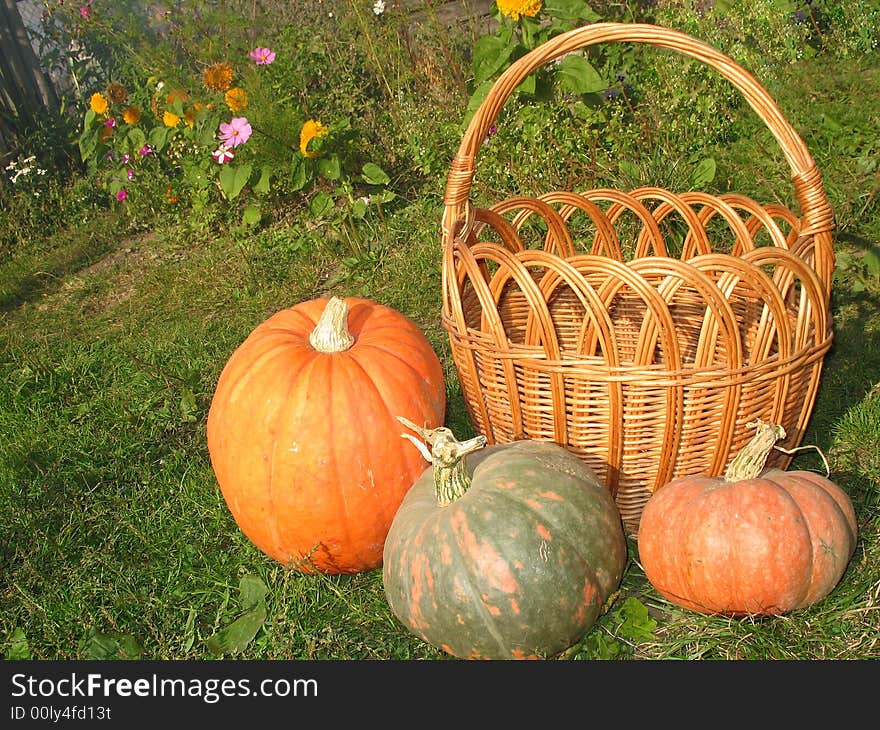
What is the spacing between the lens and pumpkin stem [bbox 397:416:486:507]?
1.85 metres

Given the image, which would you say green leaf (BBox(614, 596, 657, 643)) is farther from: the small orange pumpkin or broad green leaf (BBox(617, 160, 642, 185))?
broad green leaf (BBox(617, 160, 642, 185))

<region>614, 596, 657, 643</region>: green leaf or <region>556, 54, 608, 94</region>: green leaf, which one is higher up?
<region>556, 54, 608, 94</region>: green leaf

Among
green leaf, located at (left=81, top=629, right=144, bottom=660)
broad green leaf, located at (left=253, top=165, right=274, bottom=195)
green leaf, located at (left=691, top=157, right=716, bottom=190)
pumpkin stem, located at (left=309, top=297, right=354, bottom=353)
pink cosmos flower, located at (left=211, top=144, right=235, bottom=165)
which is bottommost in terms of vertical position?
green leaf, located at (left=81, top=629, right=144, bottom=660)

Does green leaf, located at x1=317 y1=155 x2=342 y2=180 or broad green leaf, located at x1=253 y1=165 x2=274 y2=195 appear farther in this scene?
broad green leaf, located at x1=253 y1=165 x2=274 y2=195

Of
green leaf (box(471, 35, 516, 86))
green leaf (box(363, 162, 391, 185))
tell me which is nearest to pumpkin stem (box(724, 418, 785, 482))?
green leaf (box(471, 35, 516, 86))

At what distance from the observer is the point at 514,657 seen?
6.03 feet

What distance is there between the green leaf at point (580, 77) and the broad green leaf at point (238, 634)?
2.54 m

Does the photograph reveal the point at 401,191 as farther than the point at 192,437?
Yes

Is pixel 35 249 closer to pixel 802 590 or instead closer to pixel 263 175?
pixel 263 175

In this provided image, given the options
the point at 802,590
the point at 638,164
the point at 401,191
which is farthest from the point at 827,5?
the point at 802,590

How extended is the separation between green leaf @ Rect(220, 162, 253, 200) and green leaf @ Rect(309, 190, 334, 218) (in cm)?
38

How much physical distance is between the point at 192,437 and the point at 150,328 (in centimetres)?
120

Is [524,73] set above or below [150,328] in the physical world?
above

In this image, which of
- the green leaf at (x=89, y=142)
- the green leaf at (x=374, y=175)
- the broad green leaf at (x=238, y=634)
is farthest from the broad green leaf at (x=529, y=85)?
the green leaf at (x=89, y=142)
